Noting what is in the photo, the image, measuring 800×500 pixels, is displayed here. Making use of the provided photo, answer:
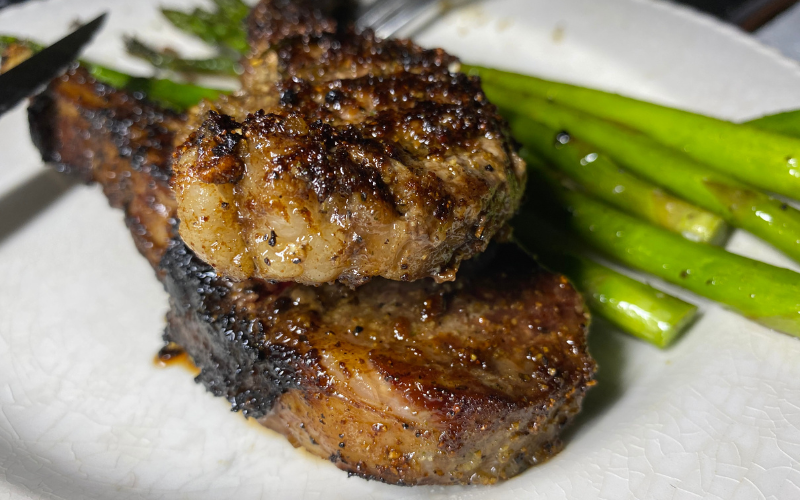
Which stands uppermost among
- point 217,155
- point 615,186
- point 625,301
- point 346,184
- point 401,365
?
point 217,155

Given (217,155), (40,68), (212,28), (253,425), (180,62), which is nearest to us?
(217,155)

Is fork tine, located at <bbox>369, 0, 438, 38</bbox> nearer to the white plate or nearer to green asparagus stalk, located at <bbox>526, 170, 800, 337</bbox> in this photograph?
the white plate

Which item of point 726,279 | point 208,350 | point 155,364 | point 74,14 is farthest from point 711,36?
point 74,14

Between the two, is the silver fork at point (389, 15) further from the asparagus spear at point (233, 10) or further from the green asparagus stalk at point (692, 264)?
the green asparagus stalk at point (692, 264)

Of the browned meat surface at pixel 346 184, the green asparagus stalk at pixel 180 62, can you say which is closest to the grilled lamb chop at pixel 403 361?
the browned meat surface at pixel 346 184

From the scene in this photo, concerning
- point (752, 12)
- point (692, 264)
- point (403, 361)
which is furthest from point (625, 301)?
point (752, 12)

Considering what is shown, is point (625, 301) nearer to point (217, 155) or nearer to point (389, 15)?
point (217, 155)

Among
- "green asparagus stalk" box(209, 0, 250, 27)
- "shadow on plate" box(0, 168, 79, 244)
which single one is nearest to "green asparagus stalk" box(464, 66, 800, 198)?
"green asparagus stalk" box(209, 0, 250, 27)

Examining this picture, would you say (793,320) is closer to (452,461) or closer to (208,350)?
(452,461)
